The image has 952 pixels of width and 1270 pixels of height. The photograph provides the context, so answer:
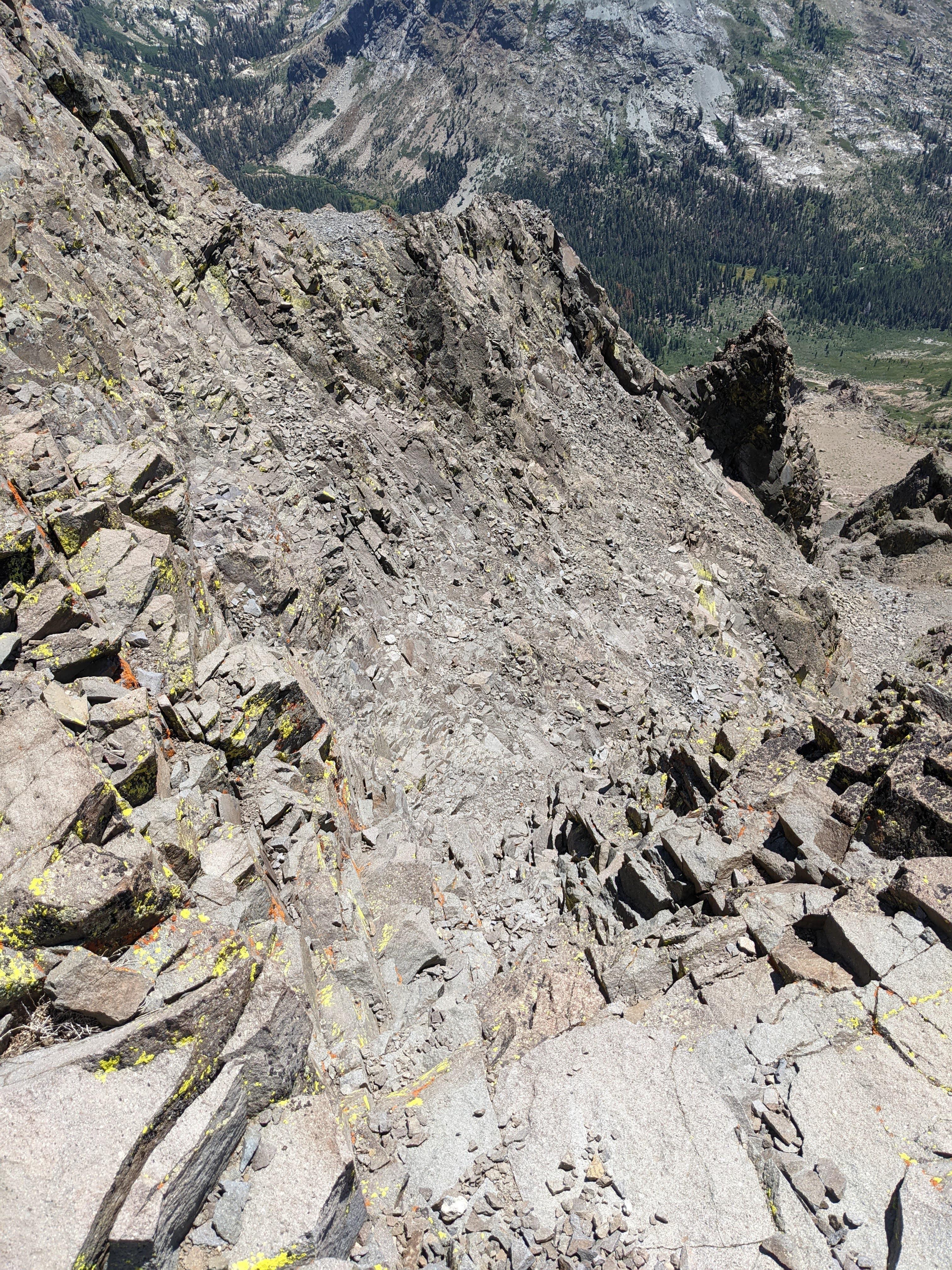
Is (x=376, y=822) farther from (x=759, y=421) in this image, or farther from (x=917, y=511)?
(x=917, y=511)

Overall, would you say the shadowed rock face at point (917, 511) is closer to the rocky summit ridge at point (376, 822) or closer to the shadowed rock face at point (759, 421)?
the shadowed rock face at point (759, 421)

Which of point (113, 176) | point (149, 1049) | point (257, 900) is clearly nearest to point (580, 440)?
point (113, 176)

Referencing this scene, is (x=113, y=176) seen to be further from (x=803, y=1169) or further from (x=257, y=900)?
(x=803, y=1169)

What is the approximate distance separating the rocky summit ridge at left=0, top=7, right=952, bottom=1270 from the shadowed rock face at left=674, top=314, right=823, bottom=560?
18.2 m

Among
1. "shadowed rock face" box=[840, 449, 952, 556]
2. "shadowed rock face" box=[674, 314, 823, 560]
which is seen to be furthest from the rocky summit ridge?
"shadowed rock face" box=[840, 449, 952, 556]

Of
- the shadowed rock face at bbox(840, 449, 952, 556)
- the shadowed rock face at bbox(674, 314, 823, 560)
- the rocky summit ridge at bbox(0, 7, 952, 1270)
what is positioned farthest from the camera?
the shadowed rock face at bbox(840, 449, 952, 556)

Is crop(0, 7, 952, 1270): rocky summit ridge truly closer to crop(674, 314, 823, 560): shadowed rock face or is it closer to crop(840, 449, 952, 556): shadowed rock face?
crop(674, 314, 823, 560): shadowed rock face

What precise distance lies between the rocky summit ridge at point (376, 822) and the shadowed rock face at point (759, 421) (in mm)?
18190

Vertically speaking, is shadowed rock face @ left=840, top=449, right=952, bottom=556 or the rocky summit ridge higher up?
shadowed rock face @ left=840, top=449, right=952, bottom=556

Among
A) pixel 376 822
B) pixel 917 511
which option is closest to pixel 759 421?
pixel 917 511

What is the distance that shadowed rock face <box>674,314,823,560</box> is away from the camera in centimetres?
4834

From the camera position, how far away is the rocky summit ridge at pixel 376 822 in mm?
8742

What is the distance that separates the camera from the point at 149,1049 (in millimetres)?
8477

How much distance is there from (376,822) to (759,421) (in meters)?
43.8
